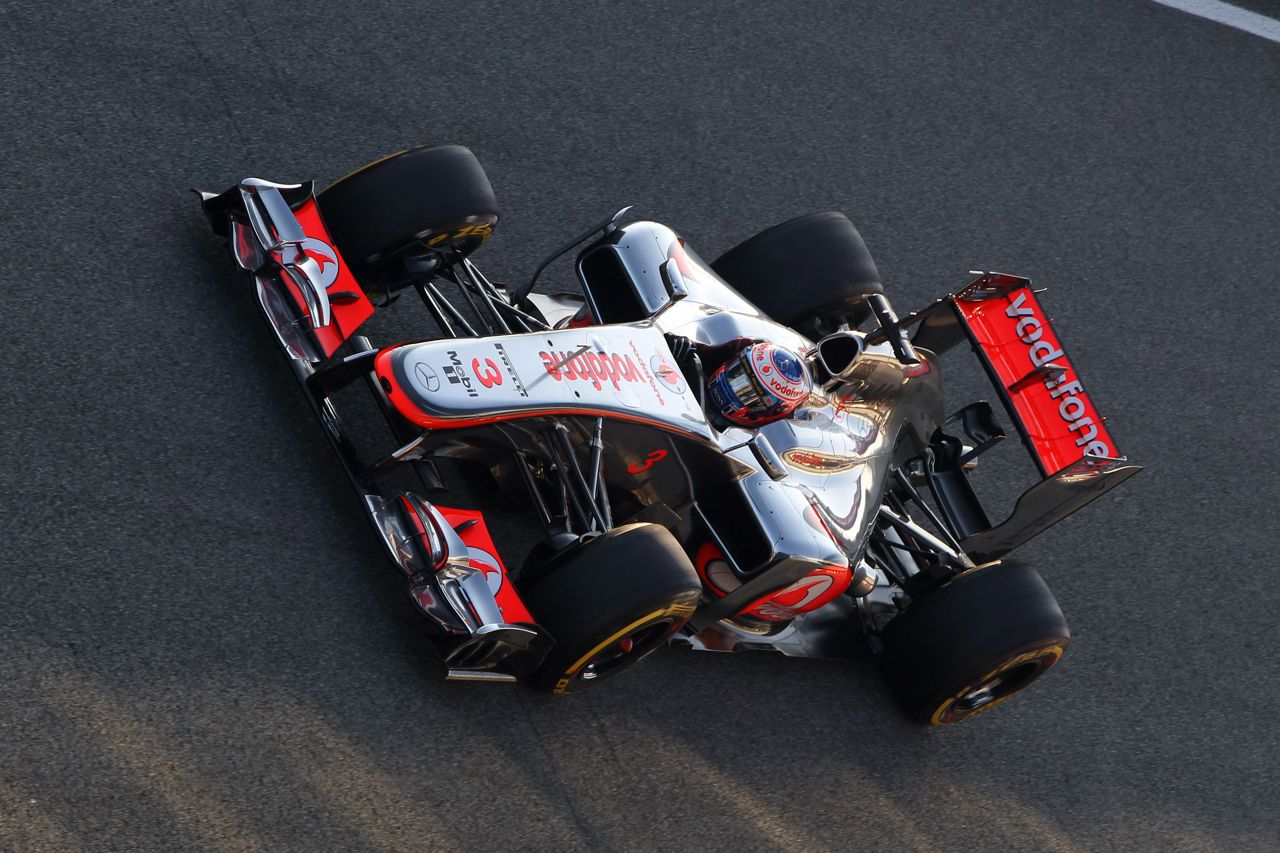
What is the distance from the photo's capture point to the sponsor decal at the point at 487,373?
3.88 meters

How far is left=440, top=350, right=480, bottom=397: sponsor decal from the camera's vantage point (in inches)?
151

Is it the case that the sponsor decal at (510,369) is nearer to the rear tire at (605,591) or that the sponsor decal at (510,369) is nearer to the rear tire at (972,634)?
the rear tire at (605,591)

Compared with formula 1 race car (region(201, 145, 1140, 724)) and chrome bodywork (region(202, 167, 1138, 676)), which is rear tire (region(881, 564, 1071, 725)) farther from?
chrome bodywork (region(202, 167, 1138, 676))

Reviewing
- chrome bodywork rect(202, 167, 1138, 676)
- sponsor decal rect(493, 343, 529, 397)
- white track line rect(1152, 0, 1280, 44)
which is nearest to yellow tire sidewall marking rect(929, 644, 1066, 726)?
chrome bodywork rect(202, 167, 1138, 676)

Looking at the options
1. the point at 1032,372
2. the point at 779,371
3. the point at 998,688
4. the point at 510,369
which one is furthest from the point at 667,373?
the point at 998,688

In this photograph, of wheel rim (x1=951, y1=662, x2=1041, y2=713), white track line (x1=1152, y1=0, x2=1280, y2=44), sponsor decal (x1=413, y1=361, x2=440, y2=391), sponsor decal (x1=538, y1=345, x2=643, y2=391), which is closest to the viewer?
sponsor decal (x1=413, y1=361, x2=440, y2=391)

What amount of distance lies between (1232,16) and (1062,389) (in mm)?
4140

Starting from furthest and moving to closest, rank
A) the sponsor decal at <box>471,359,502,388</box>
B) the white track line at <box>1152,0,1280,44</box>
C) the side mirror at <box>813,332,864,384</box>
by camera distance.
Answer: the white track line at <box>1152,0,1280,44</box> → the side mirror at <box>813,332,864,384</box> → the sponsor decal at <box>471,359,502,388</box>

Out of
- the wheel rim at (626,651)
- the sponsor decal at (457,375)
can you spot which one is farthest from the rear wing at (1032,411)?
the sponsor decal at (457,375)

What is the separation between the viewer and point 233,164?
4.93 metres

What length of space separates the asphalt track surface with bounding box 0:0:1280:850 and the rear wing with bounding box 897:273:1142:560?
726 mm

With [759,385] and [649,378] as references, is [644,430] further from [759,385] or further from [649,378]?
[759,385]

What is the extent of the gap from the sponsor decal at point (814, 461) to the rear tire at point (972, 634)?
0.53 metres

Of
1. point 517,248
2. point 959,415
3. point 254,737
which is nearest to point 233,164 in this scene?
point 517,248
